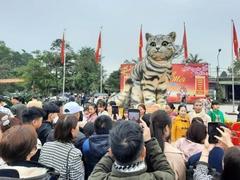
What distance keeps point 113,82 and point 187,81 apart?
16.8 m

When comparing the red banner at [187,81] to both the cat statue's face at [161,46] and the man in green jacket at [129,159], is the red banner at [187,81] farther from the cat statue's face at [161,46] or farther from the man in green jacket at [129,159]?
the man in green jacket at [129,159]

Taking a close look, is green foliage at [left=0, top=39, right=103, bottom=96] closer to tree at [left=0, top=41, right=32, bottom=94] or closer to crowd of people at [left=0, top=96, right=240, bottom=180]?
tree at [left=0, top=41, right=32, bottom=94]

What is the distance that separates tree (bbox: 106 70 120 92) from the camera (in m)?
46.4

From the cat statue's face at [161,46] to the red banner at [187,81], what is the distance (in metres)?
19.9

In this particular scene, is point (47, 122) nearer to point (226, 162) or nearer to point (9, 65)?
point (226, 162)

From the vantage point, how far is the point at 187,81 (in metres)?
33.1

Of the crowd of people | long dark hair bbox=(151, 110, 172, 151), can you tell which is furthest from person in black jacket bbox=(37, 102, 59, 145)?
long dark hair bbox=(151, 110, 172, 151)

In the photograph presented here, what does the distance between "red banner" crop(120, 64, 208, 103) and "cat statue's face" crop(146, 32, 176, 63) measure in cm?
1993

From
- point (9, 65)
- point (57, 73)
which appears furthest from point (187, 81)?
point (9, 65)

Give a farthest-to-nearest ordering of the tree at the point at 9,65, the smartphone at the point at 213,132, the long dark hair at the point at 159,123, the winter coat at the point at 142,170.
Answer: the tree at the point at 9,65
the long dark hair at the point at 159,123
the smartphone at the point at 213,132
the winter coat at the point at 142,170

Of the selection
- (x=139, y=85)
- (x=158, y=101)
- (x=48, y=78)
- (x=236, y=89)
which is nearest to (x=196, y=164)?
(x=158, y=101)

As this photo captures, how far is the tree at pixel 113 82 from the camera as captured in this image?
46.4 m

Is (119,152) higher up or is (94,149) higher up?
(119,152)

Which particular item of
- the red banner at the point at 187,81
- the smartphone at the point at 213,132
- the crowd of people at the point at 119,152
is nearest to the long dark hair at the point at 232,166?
the crowd of people at the point at 119,152
